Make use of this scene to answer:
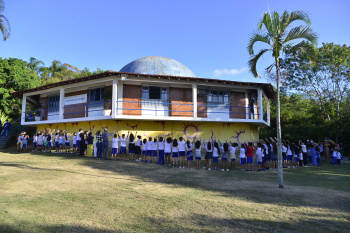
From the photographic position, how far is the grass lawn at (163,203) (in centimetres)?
527

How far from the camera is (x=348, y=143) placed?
22328 mm

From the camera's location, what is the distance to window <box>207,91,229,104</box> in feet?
64.7

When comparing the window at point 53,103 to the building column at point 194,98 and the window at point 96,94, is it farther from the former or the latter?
the building column at point 194,98

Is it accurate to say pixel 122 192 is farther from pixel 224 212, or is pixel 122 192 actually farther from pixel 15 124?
pixel 15 124

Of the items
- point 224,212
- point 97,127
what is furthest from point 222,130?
point 224,212

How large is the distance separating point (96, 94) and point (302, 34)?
14378mm

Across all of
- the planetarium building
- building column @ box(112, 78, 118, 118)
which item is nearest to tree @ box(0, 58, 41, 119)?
the planetarium building

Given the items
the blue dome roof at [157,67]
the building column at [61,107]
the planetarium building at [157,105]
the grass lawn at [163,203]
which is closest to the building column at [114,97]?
the planetarium building at [157,105]

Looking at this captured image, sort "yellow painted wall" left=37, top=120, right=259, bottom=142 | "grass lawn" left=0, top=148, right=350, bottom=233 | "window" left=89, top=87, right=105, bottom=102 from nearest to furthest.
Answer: "grass lawn" left=0, top=148, right=350, bottom=233
"yellow painted wall" left=37, top=120, right=259, bottom=142
"window" left=89, top=87, right=105, bottom=102

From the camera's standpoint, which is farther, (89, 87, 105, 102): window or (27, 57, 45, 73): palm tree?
(27, 57, 45, 73): palm tree

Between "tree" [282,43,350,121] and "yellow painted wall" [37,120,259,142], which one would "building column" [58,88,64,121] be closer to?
"yellow painted wall" [37,120,259,142]

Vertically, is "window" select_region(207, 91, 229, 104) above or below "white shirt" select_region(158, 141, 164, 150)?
above

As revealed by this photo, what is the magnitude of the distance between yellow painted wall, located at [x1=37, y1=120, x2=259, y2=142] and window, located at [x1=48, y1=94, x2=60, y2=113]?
6.15 feet

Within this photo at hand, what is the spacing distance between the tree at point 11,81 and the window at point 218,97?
17749 millimetres
